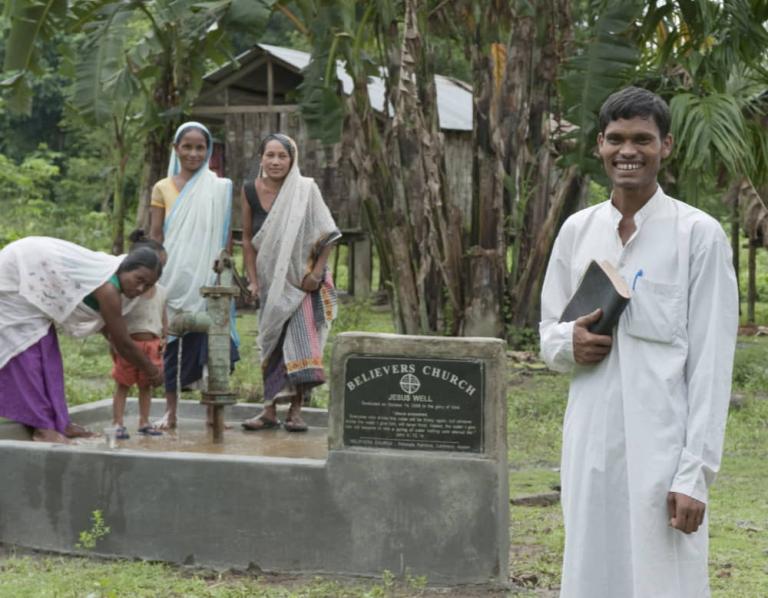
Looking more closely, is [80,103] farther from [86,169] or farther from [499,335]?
[86,169]

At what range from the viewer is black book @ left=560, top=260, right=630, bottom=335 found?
323 cm

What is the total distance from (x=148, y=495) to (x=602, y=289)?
2.90 meters

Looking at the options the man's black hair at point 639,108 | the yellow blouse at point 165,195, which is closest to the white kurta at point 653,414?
the man's black hair at point 639,108

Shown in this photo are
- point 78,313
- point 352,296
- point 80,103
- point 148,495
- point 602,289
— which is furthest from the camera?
point 352,296

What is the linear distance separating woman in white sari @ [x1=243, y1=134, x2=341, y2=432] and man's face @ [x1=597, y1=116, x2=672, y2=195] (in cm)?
358

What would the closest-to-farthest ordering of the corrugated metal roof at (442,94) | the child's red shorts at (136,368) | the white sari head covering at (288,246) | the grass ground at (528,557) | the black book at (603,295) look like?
the black book at (603,295) < the grass ground at (528,557) < the child's red shorts at (136,368) < the white sari head covering at (288,246) < the corrugated metal roof at (442,94)

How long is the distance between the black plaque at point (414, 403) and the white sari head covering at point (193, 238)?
2.11 meters

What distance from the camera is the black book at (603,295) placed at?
3.23m

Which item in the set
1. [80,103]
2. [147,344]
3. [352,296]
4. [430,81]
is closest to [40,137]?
[352,296]

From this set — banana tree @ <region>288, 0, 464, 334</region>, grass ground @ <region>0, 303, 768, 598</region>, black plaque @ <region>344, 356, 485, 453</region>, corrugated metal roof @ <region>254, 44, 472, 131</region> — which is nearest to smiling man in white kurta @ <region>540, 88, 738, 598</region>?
black plaque @ <region>344, 356, 485, 453</region>

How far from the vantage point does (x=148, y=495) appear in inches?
218

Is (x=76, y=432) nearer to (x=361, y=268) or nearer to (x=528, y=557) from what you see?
(x=528, y=557)

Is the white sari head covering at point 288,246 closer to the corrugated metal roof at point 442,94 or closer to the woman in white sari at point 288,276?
the woman in white sari at point 288,276

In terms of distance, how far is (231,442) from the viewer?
6445mm
